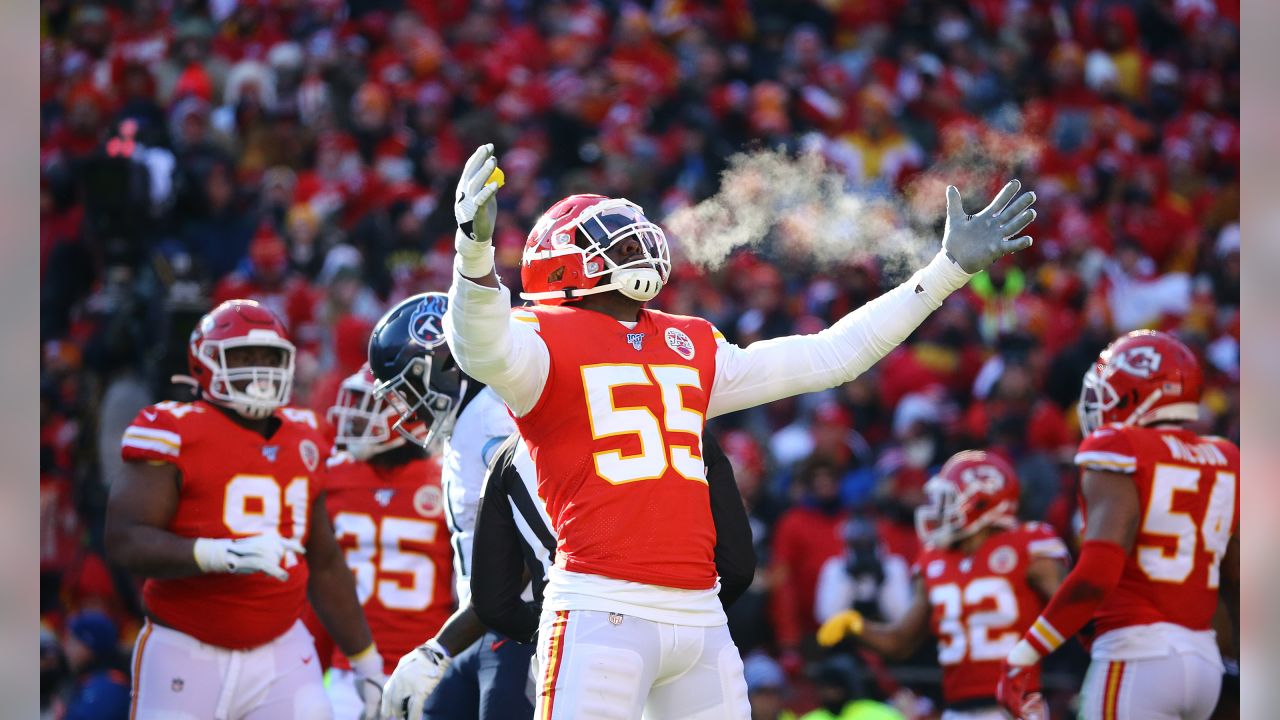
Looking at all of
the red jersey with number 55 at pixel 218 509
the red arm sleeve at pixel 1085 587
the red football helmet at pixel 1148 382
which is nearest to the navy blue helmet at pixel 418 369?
the red jersey with number 55 at pixel 218 509

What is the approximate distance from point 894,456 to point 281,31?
6884mm

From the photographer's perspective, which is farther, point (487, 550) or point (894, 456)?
point (894, 456)

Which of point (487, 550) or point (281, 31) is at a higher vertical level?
point (281, 31)

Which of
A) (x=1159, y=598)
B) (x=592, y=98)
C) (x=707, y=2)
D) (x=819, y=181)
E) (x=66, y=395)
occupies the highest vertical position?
(x=707, y=2)

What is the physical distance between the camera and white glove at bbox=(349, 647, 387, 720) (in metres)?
6.38

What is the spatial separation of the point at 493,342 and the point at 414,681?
5.09ft

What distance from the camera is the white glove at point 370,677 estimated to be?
20.9 ft

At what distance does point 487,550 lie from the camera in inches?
180

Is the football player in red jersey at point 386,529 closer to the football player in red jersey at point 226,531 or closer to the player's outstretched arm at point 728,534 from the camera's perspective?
the football player in red jersey at point 226,531

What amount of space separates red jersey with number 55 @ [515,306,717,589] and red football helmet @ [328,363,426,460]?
2.96 meters

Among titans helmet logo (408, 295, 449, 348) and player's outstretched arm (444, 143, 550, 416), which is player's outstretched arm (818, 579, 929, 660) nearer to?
titans helmet logo (408, 295, 449, 348)
